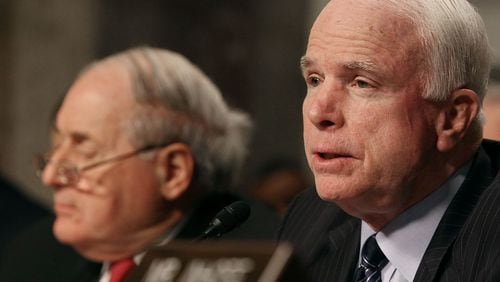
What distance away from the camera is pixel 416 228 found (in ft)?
12.3

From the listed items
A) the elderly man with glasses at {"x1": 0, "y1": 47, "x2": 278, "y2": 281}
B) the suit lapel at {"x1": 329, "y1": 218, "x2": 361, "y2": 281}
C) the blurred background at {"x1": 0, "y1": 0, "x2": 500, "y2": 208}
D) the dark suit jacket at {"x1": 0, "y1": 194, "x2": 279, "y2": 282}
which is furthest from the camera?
the blurred background at {"x1": 0, "y1": 0, "x2": 500, "y2": 208}

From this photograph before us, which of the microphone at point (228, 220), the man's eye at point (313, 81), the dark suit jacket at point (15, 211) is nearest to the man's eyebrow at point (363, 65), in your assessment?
the man's eye at point (313, 81)

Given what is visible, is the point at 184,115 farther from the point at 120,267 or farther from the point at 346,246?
the point at 346,246

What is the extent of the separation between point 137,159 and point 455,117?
1.50 meters

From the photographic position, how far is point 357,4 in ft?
12.3

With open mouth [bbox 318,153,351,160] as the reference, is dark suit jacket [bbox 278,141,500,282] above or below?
below

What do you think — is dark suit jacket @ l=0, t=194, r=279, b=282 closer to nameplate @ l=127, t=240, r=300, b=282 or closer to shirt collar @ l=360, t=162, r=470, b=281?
shirt collar @ l=360, t=162, r=470, b=281

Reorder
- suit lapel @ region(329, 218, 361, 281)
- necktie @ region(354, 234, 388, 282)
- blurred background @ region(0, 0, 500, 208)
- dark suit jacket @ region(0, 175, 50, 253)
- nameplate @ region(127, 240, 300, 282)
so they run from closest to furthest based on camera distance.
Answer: nameplate @ region(127, 240, 300, 282) < necktie @ region(354, 234, 388, 282) < suit lapel @ region(329, 218, 361, 281) < dark suit jacket @ region(0, 175, 50, 253) < blurred background @ region(0, 0, 500, 208)

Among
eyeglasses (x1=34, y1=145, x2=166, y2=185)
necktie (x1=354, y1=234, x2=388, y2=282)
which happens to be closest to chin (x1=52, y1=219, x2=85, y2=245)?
eyeglasses (x1=34, y1=145, x2=166, y2=185)

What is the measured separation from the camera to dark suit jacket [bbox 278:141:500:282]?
3582 millimetres

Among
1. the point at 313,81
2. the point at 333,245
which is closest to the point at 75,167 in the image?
the point at 333,245

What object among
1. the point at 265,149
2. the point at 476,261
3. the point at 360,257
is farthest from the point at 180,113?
the point at 265,149

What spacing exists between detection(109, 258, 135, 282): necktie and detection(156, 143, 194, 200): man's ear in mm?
251

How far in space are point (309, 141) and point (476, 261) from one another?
20.9 inches
